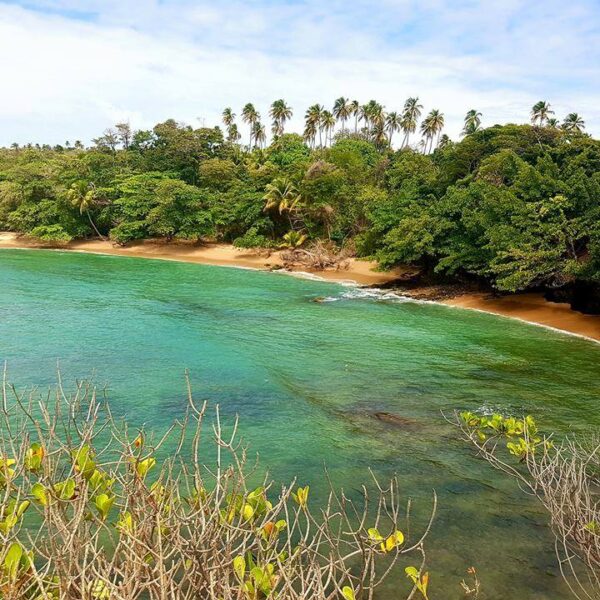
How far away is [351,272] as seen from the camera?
1693 inches

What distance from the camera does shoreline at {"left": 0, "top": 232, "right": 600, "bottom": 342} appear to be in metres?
26.2

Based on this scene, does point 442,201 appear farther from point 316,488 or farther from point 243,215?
point 316,488

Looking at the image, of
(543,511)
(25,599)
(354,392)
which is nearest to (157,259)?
(354,392)

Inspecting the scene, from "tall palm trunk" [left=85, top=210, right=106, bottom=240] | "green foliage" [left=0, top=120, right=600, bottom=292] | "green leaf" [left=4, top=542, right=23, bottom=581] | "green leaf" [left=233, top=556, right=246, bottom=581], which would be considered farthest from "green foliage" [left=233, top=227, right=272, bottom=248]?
"green leaf" [left=4, top=542, right=23, bottom=581]

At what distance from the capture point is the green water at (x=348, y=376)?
9.36m

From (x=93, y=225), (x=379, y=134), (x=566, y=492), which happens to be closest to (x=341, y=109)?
(x=379, y=134)

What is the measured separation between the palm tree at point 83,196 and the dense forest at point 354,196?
147 millimetres

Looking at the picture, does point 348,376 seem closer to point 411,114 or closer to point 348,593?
point 348,593

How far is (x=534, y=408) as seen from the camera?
48.7 feet

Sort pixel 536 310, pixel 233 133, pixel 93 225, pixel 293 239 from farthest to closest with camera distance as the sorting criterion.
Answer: pixel 233 133 → pixel 93 225 → pixel 293 239 → pixel 536 310

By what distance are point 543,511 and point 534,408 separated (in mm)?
5632

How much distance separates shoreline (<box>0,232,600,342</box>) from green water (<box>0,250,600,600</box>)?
1.77 metres

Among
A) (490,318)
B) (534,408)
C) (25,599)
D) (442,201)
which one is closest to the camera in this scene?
(25,599)

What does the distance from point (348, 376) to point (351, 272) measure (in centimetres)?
2629
